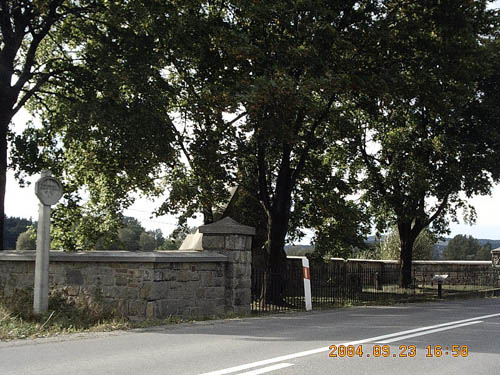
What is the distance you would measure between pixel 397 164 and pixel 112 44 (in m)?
14.2

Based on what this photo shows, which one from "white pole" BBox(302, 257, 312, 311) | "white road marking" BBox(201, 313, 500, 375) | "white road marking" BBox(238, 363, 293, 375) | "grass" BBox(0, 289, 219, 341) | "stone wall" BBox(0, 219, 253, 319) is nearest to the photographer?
"white road marking" BBox(238, 363, 293, 375)

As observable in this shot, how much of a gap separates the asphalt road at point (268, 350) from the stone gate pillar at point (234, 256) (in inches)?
63.7

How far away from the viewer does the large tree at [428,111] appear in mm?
16781

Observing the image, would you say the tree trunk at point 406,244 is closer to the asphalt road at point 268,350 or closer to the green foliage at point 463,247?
the asphalt road at point 268,350

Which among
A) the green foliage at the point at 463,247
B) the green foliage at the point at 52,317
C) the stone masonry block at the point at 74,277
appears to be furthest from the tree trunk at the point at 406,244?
the green foliage at the point at 463,247

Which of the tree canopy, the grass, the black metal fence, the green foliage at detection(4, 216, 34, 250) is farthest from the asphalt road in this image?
the green foliage at detection(4, 216, 34, 250)

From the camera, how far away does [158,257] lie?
11.6 m

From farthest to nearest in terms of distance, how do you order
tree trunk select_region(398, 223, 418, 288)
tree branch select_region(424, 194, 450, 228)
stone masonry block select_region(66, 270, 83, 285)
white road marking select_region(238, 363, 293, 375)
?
tree trunk select_region(398, 223, 418, 288) → tree branch select_region(424, 194, 450, 228) → stone masonry block select_region(66, 270, 83, 285) → white road marking select_region(238, 363, 293, 375)

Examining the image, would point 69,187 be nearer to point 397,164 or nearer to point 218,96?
point 218,96

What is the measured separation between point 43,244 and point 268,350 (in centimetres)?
529

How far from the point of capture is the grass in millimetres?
9460

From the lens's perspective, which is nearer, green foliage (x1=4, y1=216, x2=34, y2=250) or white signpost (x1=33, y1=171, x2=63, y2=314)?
white signpost (x1=33, y1=171, x2=63, y2=314)

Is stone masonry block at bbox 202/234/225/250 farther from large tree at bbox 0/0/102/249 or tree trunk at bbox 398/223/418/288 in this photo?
tree trunk at bbox 398/223/418/288

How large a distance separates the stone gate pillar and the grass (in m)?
2.05
